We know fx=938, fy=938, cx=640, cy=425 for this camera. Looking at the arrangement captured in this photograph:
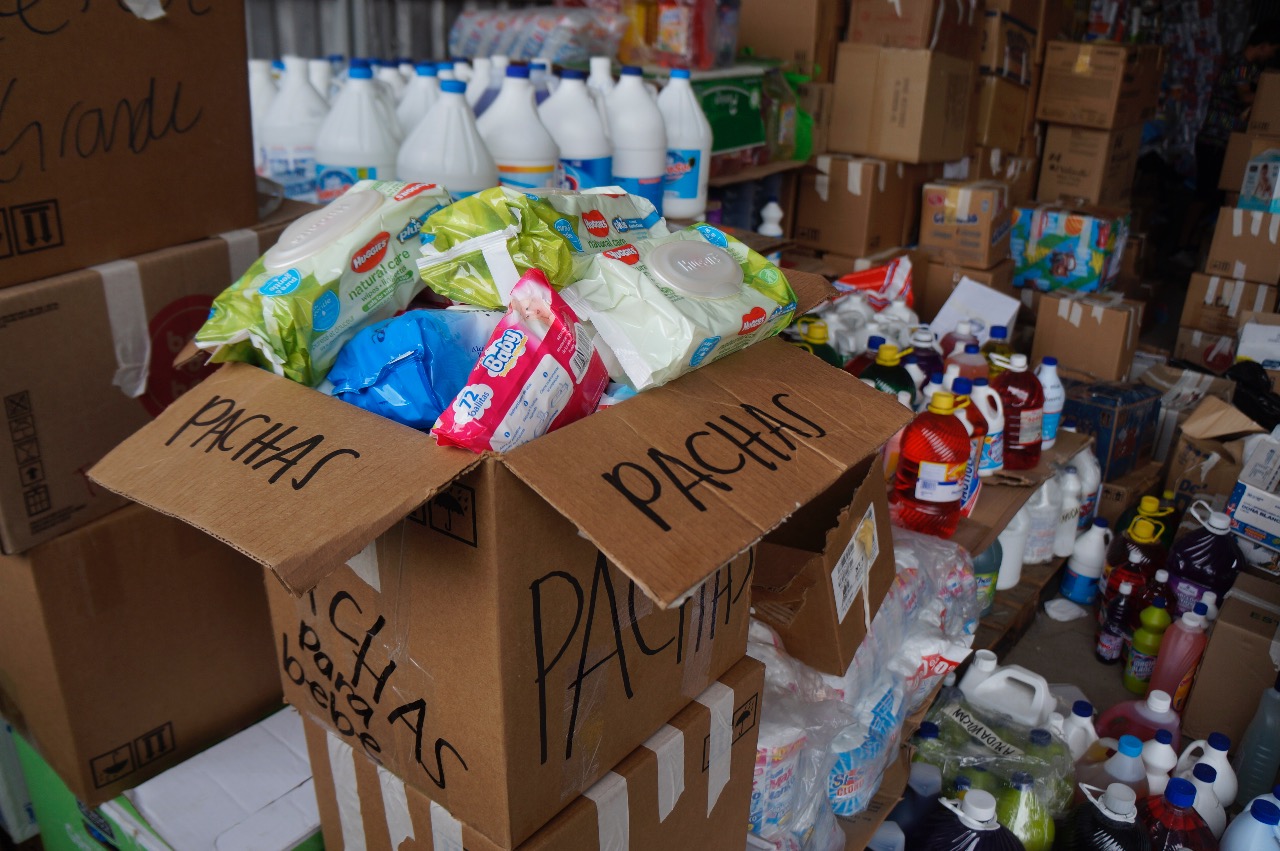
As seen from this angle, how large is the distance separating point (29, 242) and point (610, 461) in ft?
2.44

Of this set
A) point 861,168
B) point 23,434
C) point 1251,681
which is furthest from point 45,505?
point 861,168

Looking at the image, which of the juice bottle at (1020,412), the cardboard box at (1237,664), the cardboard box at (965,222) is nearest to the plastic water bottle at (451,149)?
the juice bottle at (1020,412)

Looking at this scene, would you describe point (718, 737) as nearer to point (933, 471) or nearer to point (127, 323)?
point (933, 471)

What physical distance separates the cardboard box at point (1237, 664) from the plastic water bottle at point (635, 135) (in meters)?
1.51

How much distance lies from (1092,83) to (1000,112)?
1.57ft

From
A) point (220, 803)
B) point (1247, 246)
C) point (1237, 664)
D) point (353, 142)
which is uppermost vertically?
point (353, 142)

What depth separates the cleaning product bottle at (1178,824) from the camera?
57.7 inches

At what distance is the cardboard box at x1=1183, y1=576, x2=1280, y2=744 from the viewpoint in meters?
1.93

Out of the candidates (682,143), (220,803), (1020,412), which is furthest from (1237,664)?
(220,803)

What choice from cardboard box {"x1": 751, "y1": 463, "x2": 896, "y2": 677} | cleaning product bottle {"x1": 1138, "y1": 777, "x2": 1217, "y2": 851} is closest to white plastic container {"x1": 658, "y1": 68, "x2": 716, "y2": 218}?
cardboard box {"x1": 751, "y1": 463, "x2": 896, "y2": 677}

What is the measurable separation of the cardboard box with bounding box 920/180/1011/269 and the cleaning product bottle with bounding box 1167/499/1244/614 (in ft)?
3.83

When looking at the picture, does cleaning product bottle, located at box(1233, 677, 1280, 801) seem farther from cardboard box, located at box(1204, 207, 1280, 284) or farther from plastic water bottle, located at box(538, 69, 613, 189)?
cardboard box, located at box(1204, 207, 1280, 284)

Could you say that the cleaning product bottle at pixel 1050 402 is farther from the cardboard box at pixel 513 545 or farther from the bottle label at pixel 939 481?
the cardboard box at pixel 513 545

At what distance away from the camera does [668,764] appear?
39.4 inches
